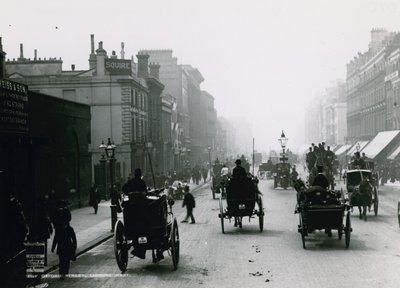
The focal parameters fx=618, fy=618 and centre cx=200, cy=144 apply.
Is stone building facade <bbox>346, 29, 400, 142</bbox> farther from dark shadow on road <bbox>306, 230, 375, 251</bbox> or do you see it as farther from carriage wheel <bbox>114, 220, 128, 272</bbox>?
carriage wheel <bbox>114, 220, 128, 272</bbox>

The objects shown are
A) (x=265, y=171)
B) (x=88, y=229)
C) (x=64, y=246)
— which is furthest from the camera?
(x=265, y=171)

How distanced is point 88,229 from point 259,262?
9.66 m

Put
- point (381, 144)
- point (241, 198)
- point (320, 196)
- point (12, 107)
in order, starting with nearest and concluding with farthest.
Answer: point (320, 196), point (12, 107), point (241, 198), point (381, 144)

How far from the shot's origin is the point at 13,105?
16.3 meters

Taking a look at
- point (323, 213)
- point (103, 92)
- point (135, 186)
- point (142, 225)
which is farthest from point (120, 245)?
point (103, 92)

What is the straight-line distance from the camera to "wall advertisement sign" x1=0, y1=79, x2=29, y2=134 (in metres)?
15.8

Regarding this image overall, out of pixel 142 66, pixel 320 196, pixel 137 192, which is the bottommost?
pixel 320 196

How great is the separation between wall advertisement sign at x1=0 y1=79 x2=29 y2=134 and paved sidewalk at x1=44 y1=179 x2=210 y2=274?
3.53 meters

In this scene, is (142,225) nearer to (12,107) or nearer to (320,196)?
(320,196)

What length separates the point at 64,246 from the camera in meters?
13.2

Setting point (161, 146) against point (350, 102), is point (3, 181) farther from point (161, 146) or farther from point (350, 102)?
point (350, 102)

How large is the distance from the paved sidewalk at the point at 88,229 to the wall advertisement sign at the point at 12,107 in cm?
353

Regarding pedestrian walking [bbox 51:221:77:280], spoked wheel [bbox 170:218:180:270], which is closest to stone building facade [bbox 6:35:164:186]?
pedestrian walking [bbox 51:221:77:280]

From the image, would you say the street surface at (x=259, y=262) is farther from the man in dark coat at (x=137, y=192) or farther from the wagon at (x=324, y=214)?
the wagon at (x=324, y=214)
